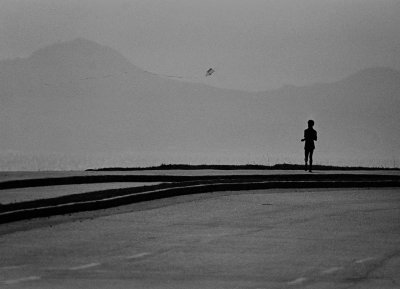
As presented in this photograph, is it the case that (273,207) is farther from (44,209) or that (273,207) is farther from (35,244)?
(35,244)

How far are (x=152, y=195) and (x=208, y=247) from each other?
956cm

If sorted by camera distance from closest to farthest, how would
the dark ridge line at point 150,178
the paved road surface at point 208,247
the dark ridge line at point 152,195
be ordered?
the paved road surface at point 208,247 → the dark ridge line at point 152,195 → the dark ridge line at point 150,178

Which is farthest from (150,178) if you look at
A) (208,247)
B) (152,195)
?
(208,247)

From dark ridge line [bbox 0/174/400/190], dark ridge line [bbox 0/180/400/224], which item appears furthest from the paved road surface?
dark ridge line [bbox 0/174/400/190]

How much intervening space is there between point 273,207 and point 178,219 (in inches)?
147

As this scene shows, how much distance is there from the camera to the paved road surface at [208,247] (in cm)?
1481

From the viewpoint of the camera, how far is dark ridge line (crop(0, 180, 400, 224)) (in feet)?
73.3

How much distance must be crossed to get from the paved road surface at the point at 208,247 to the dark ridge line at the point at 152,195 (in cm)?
35

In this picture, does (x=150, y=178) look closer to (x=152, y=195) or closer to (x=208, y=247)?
(x=152, y=195)

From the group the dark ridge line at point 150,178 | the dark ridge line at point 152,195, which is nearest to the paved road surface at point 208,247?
the dark ridge line at point 152,195

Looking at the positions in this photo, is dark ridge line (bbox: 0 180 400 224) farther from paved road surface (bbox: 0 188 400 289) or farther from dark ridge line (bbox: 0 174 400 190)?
dark ridge line (bbox: 0 174 400 190)

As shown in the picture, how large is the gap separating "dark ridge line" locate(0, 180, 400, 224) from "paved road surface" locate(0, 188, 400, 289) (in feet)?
1.14

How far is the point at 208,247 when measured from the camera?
18031 millimetres

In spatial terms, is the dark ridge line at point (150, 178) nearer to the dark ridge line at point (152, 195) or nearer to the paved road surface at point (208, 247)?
the dark ridge line at point (152, 195)
